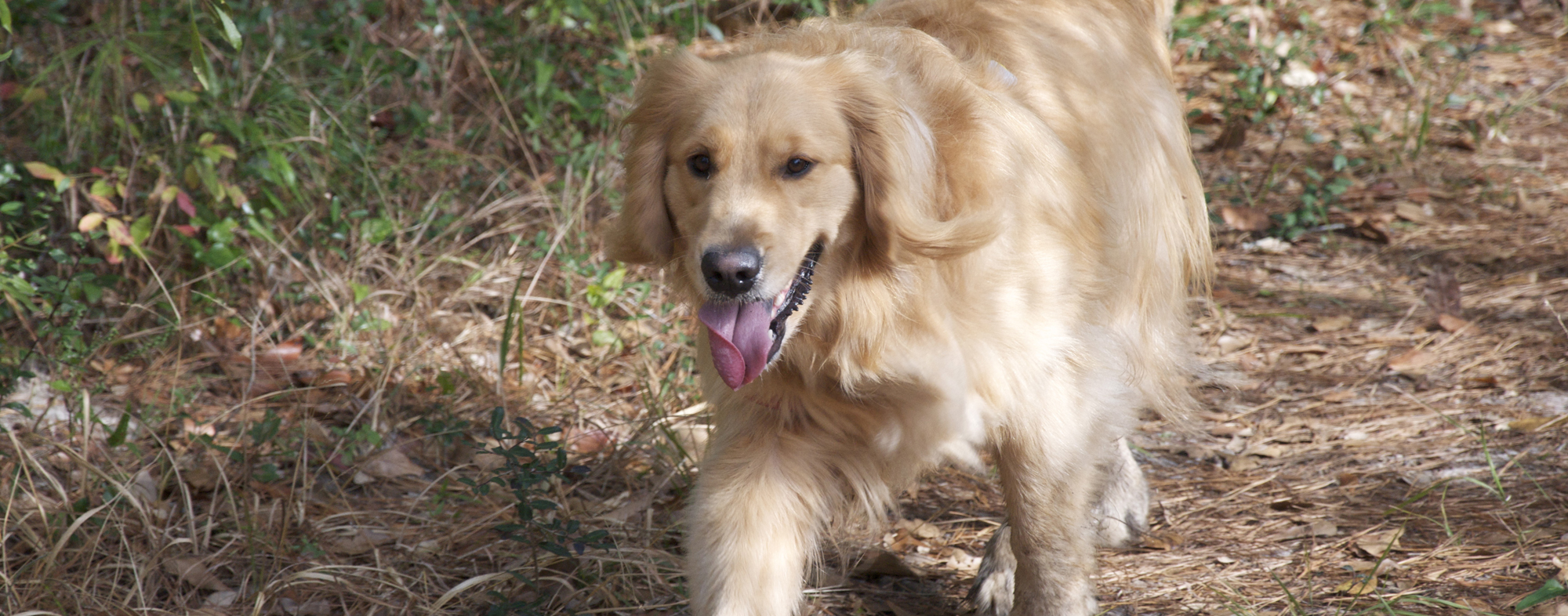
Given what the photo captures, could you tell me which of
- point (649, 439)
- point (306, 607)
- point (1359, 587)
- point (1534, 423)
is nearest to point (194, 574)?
point (306, 607)

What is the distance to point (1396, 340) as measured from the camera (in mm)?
4402

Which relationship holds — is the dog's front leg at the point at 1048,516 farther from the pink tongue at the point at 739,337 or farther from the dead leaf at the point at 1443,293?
the dead leaf at the point at 1443,293

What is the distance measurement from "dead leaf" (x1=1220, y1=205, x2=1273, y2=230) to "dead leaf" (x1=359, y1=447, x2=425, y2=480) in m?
3.53

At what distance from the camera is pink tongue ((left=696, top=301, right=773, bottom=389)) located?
7.96 feet

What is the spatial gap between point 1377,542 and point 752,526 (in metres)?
1.70

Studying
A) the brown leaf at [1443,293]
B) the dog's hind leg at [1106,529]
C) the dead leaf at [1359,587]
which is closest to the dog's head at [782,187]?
the dog's hind leg at [1106,529]

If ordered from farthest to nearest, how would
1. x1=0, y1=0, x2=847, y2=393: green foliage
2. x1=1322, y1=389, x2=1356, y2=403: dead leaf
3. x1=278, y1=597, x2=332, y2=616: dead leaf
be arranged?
x1=0, y1=0, x2=847, y2=393: green foliage < x1=1322, y1=389, x2=1356, y2=403: dead leaf < x1=278, y1=597, x2=332, y2=616: dead leaf

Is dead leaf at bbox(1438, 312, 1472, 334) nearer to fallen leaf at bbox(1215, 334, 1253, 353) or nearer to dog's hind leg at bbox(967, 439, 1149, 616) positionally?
fallen leaf at bbox(1215, 334, 1253, 353)

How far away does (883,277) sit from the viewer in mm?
2582

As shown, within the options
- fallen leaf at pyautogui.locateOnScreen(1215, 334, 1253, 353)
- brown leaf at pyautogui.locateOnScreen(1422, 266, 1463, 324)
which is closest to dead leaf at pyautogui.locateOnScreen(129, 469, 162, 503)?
fallen leaf at pyautogui.locateOnScreen(1215, 334, 1253, 353)

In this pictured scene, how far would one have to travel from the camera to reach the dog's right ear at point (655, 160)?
8.57ft

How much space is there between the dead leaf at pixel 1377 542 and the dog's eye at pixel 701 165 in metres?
2.00

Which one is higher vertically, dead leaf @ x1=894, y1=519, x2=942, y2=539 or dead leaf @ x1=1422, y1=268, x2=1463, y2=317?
dead leaf @ x1=1422, y1=268, x2=1463, y2=317

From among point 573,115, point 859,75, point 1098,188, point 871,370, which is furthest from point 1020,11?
point 573,115
